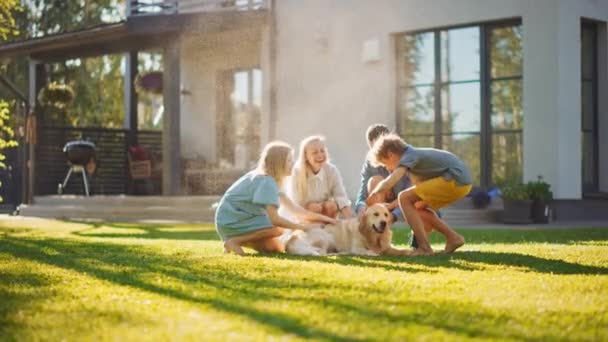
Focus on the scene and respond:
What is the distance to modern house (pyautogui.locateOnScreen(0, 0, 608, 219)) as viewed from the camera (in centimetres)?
1245

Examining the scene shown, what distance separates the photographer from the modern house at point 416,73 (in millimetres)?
12453

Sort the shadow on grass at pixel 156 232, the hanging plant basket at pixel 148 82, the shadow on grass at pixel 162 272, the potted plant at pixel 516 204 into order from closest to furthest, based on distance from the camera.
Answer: the shadow on grass at pixel 162 272 < the shadow on grass at pixel 156 232 < the potted plant at pixel 516 204 < the hanging plant basket at pixel 148 82

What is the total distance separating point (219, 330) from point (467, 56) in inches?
411

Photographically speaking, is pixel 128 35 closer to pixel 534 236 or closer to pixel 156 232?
pixel 156 232

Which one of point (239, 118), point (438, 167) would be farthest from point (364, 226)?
point (239, 118)

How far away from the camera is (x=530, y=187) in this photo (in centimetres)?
1194

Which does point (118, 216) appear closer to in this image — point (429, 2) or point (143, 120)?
point (429, 2)

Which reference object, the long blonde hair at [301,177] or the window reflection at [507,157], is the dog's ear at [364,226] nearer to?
the long blonde hair at [301,177]

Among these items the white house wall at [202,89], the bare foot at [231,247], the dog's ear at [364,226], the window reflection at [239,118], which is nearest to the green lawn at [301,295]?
the bare foot at [231,247]

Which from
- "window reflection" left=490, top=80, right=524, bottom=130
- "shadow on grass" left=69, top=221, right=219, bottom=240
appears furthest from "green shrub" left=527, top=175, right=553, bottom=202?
"shadow on grass" left=69, top=221, right=219, bottom=240

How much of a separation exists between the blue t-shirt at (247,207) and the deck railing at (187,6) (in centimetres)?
880

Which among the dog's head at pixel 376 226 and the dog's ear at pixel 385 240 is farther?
the dog's ear at pixel 385 240

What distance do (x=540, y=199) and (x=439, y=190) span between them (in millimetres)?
5486

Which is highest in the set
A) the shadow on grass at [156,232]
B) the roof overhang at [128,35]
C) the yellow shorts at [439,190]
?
the roof overhang at [128,35]
